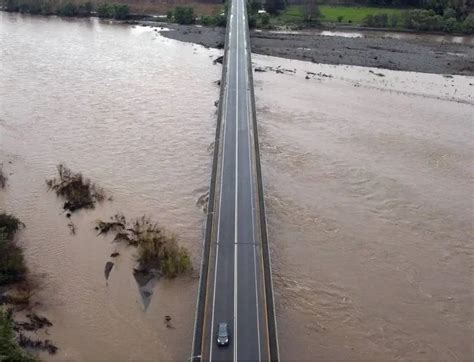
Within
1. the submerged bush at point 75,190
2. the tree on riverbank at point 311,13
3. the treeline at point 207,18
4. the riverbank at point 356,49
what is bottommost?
the submerged bush at point 75,190

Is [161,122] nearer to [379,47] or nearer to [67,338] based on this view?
[67,338]

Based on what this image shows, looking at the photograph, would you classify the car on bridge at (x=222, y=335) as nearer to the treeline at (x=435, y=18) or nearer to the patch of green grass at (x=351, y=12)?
the treeline at (x=435, y=18)

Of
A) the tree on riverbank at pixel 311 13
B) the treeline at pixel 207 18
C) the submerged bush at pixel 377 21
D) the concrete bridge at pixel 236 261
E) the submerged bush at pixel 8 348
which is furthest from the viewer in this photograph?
the tree on riverbank at pixel 311 13

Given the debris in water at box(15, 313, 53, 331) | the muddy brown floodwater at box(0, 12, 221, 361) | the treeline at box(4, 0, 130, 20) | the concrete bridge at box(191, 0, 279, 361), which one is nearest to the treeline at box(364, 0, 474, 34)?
the muddy brown floodwater at box(0, 12, 221, 361)

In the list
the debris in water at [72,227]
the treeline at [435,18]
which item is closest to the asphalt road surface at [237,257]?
the debris in water at [72,227]

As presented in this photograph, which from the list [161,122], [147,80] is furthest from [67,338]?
[147,80]

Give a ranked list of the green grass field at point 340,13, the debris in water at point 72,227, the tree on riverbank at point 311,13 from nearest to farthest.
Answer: the debris in water at point 72,227 < the tree on riverbank at point 311,13 < the green grass field at point 340,13

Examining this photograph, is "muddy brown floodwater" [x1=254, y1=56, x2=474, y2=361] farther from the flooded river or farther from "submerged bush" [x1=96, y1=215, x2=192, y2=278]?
"submerged bush" [x1=96, y1=215, x2=192, y2=278]
